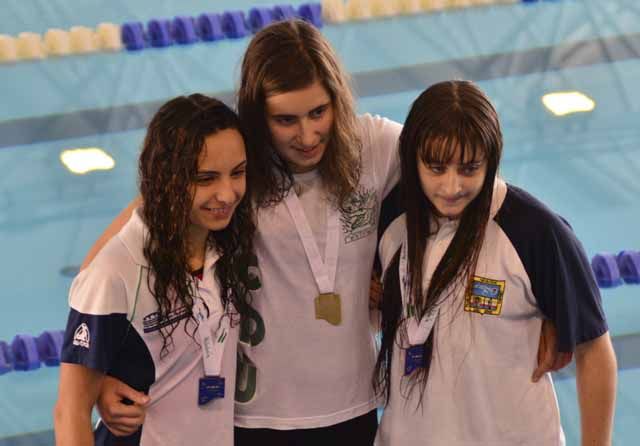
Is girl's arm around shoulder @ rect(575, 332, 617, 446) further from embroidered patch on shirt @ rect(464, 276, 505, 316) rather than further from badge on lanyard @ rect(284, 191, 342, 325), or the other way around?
badge on lanyard @ rect(284, 191, 342, 325)

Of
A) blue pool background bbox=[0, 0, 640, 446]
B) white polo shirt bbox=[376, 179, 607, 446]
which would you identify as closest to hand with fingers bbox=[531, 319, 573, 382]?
white polo shirt bbox=[376, 179, 607, 446]

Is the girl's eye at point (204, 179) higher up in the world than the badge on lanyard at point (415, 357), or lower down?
higher up

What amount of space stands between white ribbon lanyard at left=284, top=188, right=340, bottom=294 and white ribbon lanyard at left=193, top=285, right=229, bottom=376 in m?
0.19

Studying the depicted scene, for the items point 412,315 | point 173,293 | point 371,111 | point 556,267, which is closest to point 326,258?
point 412,315

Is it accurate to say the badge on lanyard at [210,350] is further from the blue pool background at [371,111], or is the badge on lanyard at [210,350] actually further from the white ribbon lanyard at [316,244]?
the blue pool background at [371,111]

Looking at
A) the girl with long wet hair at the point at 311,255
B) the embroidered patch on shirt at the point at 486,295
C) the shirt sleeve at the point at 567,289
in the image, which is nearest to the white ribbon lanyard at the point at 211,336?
the girl with long wet hair at the point at 311,255

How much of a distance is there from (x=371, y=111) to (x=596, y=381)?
2.44m

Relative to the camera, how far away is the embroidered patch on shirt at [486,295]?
1.79m

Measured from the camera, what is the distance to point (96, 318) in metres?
1.71

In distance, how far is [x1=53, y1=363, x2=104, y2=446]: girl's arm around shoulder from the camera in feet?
5.69

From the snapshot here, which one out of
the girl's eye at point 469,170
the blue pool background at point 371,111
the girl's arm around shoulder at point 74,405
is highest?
the blue pool background at point 371,111

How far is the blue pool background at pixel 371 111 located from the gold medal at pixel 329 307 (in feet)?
3.82

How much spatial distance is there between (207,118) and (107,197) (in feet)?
6.98

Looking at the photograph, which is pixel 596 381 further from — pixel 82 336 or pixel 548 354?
pixel 82 336
